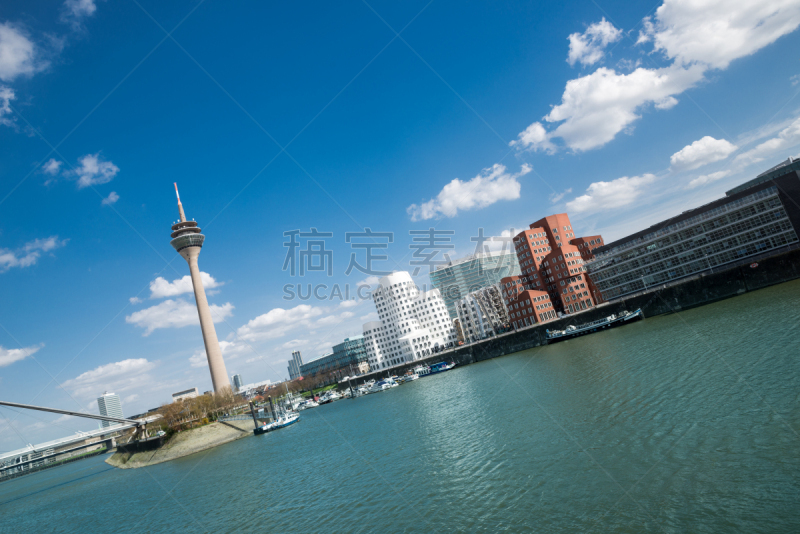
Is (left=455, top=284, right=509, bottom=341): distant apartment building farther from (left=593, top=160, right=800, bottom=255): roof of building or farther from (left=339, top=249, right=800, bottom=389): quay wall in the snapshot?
(left=593, top=160, right=800, bottom=255): roof of building

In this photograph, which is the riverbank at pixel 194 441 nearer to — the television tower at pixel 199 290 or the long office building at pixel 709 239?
the television tower at pixel 199 290

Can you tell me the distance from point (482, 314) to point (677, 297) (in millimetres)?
54499

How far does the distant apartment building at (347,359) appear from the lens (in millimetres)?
160500

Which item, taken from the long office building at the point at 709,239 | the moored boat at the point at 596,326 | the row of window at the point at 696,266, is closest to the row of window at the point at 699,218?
the long office building at the point at 709,239

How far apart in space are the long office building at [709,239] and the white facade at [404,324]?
1955 inches

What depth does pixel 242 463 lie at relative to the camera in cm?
3966

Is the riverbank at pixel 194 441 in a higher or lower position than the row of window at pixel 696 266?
lower

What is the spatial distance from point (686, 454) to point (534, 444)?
679cm

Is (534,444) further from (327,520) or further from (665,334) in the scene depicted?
(665,334)

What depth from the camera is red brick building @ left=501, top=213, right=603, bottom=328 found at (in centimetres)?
9906

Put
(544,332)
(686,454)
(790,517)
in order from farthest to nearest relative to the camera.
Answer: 1. (544,332)
2. (686,454)
3. (790,517)

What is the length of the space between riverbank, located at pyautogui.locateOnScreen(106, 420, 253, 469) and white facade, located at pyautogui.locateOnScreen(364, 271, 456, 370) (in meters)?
63.9

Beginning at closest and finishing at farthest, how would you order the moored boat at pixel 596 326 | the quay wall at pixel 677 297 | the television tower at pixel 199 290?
1. the quay wall at pixel 677 297
2. the moored boat at pixel 596 326
3. the television tower at pixel 199 290

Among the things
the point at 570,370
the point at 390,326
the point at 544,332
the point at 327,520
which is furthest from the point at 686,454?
the point at 390,326
